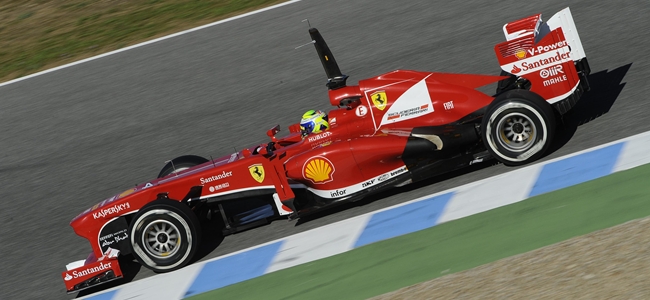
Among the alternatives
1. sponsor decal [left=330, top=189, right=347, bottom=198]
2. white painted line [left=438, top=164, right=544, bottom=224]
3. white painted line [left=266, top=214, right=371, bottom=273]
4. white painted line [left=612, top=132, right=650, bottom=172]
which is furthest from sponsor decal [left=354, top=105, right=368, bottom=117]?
white painted line [left=612, top=132, right=650, bottom=172]

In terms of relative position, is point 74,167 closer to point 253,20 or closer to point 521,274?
point 253,20

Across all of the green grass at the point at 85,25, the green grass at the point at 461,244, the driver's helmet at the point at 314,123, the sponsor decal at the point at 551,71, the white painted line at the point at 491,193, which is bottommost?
the green grass at the point at 461,244

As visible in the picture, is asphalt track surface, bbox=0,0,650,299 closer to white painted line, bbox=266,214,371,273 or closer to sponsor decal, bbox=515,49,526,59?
white painted line, bbox=266,214,371,273

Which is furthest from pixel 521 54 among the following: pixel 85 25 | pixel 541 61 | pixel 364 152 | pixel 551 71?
pixel 85 25

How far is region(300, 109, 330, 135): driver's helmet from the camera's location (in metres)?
7.16

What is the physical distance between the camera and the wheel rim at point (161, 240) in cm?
679

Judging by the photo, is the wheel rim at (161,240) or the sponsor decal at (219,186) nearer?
the wheel rim at (161,240)

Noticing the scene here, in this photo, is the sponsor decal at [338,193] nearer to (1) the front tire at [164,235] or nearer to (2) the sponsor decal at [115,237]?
(1) the front tire at [164,235]

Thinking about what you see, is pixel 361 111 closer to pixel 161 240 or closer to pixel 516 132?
pixel 516 132

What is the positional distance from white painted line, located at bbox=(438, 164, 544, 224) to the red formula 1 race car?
136mm

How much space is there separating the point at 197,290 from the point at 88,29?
8.70 m

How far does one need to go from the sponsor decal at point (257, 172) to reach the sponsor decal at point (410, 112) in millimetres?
1167

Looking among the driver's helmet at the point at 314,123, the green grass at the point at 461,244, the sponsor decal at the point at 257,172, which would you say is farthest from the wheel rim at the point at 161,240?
the driver's helmet at the point at 314,123

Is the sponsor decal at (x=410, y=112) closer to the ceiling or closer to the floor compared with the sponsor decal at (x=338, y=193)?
closer to the ceiling
